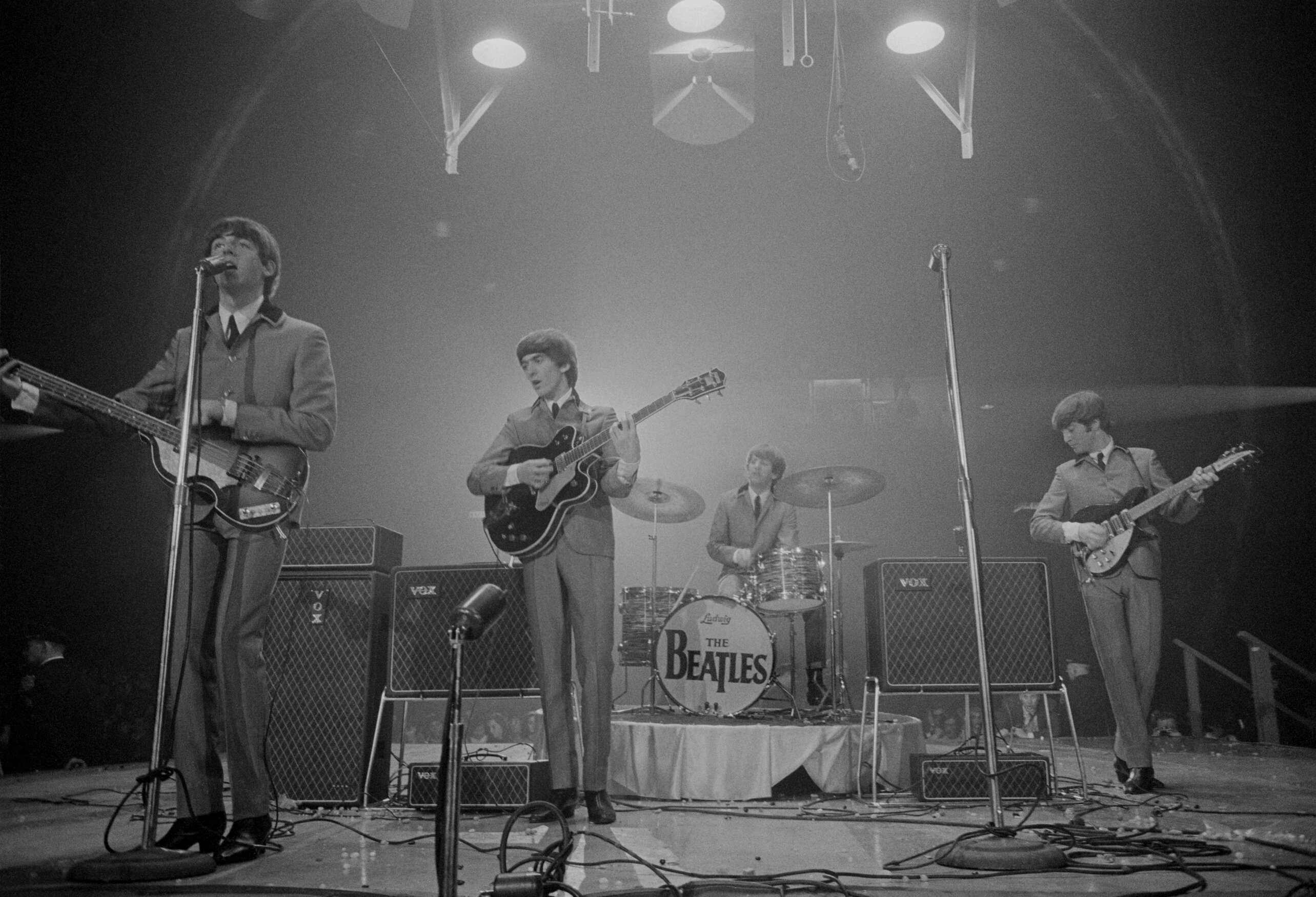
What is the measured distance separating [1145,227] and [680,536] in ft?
17.4

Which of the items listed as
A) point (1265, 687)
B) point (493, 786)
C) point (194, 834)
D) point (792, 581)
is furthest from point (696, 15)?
point (1265, 687)

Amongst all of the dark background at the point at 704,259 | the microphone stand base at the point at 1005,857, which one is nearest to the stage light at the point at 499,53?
the dark background at the point at 704,259

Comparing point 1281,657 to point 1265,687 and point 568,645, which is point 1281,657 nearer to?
point 1265,687

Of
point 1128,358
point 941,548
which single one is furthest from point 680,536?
point 1128,358

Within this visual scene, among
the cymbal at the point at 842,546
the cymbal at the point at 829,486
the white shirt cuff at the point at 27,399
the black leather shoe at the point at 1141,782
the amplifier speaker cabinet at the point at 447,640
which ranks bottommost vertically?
the black leather shoe at the point at 1141,782

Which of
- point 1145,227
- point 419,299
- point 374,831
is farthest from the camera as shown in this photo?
point 419,299

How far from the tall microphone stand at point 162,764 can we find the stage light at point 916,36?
13.9 feet

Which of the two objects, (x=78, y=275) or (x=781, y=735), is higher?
(x=78, y=275)

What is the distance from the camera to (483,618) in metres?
2.08

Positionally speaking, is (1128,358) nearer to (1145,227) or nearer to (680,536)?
(1145,227)

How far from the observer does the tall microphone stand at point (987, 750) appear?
255 cm

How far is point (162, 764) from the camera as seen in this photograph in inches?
101

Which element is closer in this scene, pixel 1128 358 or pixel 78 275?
pixel 78 275

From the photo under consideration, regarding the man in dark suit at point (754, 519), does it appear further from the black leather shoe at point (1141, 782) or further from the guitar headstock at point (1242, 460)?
the guitar headstock at point (1242, 460)
